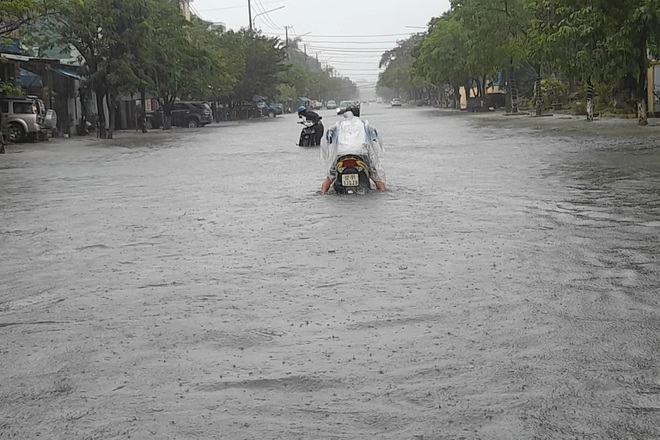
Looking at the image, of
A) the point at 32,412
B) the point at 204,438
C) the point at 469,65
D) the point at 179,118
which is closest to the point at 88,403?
the point at 32,412

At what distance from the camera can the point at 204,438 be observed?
4.21 meters

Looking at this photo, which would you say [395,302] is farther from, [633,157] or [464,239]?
[633,157]

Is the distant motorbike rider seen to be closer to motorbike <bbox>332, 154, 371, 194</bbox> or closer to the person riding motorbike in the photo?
the person riding motorbike

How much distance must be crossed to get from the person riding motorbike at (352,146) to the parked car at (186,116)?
42.9 metres

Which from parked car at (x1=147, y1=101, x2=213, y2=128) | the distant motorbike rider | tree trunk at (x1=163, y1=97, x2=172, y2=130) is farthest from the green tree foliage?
the distant motorbike rider

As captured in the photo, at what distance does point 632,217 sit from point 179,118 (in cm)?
4801

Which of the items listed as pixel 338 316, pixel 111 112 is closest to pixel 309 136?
pixel 111 112

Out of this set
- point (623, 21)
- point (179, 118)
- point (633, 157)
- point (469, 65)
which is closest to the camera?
point (633, 157)

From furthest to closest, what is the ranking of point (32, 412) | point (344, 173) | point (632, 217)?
point (344, 173), point (632, 217), point (32, 412)

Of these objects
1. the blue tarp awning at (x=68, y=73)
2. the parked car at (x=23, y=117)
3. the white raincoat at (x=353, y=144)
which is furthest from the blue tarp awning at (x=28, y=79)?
the white raincoat at (x=353, y=144)

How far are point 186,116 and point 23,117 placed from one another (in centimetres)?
1990

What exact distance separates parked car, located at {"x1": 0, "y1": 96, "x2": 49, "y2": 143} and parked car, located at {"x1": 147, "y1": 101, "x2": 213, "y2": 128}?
58.5 feet

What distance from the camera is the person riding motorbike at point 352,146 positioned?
13.7 m

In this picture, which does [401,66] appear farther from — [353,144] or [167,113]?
[353,144]
